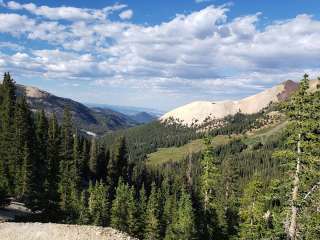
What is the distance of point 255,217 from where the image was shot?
57719 millimetres

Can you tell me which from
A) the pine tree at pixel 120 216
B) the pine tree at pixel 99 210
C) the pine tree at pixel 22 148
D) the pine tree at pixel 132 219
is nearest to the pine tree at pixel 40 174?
the pine tree at pixel 22 148

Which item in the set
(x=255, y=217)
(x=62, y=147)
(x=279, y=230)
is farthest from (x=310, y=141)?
(x=62, y=147)

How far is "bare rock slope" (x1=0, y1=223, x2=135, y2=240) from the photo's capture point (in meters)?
36.5

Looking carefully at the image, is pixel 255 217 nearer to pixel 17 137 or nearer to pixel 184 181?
pixel 17 137

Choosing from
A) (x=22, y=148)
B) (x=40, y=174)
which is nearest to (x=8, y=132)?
(x=22, y=148)

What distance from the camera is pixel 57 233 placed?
37562mm

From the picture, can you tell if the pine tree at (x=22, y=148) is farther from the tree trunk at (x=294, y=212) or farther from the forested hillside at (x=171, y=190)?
the tree trunk at (x=294, y=212)

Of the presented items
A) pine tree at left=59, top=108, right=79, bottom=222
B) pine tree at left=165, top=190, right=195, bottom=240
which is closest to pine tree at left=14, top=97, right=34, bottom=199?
pine tree at left=59, top=108, right=79, bottom=222

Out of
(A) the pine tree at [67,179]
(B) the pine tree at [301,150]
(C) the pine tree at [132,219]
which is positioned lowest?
(C) the pine tree at [132,219]

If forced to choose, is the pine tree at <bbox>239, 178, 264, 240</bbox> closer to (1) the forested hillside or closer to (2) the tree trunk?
(1) the forested hillside

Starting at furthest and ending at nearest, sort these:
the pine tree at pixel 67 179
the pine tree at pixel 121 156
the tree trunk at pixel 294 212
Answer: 1. the pine tree at pixel 121 156
2. the pine tree at pixel 67 179
3. the tree trunk at pixel 294 212

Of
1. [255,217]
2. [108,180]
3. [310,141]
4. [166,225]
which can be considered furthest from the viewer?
[108,180]

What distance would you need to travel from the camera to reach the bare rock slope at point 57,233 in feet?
120

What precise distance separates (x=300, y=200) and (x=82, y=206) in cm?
5903
